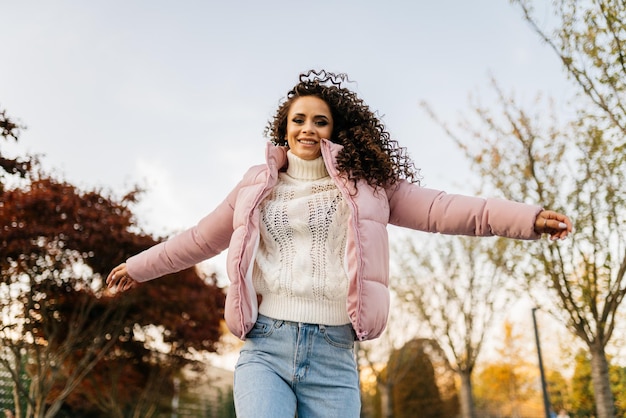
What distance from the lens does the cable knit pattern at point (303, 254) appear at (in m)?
2.37

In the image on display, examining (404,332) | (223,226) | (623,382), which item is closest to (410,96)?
(623,382)

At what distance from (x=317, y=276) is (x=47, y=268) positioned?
9251mm

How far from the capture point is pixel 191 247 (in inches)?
112

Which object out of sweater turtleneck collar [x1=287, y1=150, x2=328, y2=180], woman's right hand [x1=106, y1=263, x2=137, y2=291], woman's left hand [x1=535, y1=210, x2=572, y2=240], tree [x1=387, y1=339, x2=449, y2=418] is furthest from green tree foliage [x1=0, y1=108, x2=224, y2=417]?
tree [x1=387, y1=339, x2=449, y2=418]

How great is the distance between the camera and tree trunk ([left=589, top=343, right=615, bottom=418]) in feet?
28.9

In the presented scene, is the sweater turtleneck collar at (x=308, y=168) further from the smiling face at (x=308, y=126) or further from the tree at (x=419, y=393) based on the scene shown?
the tree at (x=419, y=393)

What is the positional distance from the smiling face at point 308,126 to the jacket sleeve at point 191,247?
36 centimetres

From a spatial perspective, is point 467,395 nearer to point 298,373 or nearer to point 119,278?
point 119,278

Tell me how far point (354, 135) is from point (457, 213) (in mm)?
548

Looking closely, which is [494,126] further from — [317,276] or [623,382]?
[317,276]

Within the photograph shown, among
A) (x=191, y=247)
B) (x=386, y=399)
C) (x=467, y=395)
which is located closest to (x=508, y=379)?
(x=386, y=399)

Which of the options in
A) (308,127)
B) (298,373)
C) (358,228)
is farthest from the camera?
(308,127)

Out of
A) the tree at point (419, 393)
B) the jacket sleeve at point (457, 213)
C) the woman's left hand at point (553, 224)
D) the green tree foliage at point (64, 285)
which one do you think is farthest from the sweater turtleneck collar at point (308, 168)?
the tree at point (419, 393)

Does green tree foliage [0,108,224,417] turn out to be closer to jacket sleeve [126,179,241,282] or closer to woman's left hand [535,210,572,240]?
jacket sleeve [126,179,241,282]
